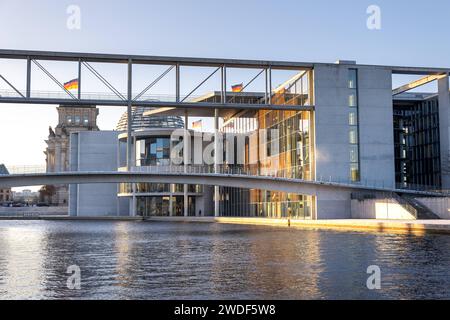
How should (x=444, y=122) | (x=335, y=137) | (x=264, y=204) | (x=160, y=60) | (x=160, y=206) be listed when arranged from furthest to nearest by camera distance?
(x=160, y=206) → (x=264, y=204) → (x=444, y=122) → (x=335, y=137) → (x=160, y=60)

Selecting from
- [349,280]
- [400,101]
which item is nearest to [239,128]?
[400,101]

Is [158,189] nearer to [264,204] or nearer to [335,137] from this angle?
[264,204]

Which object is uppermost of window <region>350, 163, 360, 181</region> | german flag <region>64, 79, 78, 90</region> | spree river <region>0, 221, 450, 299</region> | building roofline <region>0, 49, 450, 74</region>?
building roofline <region>0, 49, 450, 74</region>

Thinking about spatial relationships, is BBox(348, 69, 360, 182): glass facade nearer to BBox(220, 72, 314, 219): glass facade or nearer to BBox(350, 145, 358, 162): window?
BBox(350, 145, 358, 162): window

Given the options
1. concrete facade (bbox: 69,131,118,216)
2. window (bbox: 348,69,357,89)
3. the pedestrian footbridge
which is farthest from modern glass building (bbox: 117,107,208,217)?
A: window (bbox: 348,69,357,89)

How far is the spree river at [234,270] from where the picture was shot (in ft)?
59.4

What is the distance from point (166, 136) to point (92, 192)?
26.5 metres

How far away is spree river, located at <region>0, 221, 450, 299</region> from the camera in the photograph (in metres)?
18.1

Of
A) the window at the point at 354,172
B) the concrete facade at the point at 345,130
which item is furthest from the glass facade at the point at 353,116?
the concrete facade at the point at 345,130

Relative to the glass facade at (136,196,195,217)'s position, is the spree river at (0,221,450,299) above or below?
below

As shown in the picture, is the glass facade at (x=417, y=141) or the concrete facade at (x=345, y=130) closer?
the concrete facade at (x=345, y=130)

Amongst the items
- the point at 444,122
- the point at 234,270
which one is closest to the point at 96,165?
the point at 444,122

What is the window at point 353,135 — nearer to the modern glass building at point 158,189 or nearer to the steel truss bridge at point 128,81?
the steel truss bridge at point 128,81

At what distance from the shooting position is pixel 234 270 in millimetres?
23281
